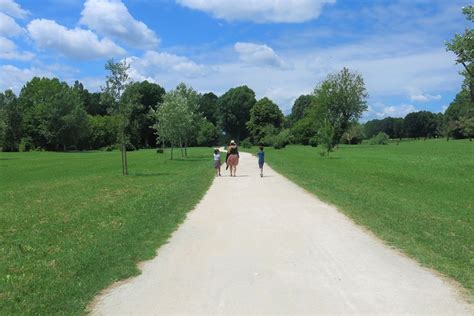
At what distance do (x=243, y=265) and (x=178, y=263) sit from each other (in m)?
1.06

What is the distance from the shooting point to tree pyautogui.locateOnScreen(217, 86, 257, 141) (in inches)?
5236

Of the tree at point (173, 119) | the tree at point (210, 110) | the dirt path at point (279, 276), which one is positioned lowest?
the dirt path at point (279, 276)

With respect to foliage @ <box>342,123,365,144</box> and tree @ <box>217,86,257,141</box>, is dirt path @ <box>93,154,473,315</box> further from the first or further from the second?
tree @ <box>217,86,257,141</box>

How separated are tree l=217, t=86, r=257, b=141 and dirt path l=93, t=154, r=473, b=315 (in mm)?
122326

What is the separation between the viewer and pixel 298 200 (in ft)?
51.3

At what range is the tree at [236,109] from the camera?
436ft

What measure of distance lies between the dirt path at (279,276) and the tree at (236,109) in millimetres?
122326

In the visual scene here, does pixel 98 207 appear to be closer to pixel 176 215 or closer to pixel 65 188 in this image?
pixel 176 215

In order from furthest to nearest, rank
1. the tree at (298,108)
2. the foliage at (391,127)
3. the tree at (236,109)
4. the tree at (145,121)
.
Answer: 1. the foliage at (391,127)
2. the tree at (298,108)
3. the tree at (236,109)
4. the tree at (145,121)

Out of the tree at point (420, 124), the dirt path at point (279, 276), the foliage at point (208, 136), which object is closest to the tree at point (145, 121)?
the foliage at point (208, 136)

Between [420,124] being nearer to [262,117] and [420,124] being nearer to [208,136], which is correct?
[262,117]

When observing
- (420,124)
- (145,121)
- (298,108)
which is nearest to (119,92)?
(145,121)

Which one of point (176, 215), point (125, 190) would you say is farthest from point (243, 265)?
point (125, 190)

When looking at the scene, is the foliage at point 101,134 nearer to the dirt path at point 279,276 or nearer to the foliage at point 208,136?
the foliage at point 208,136
